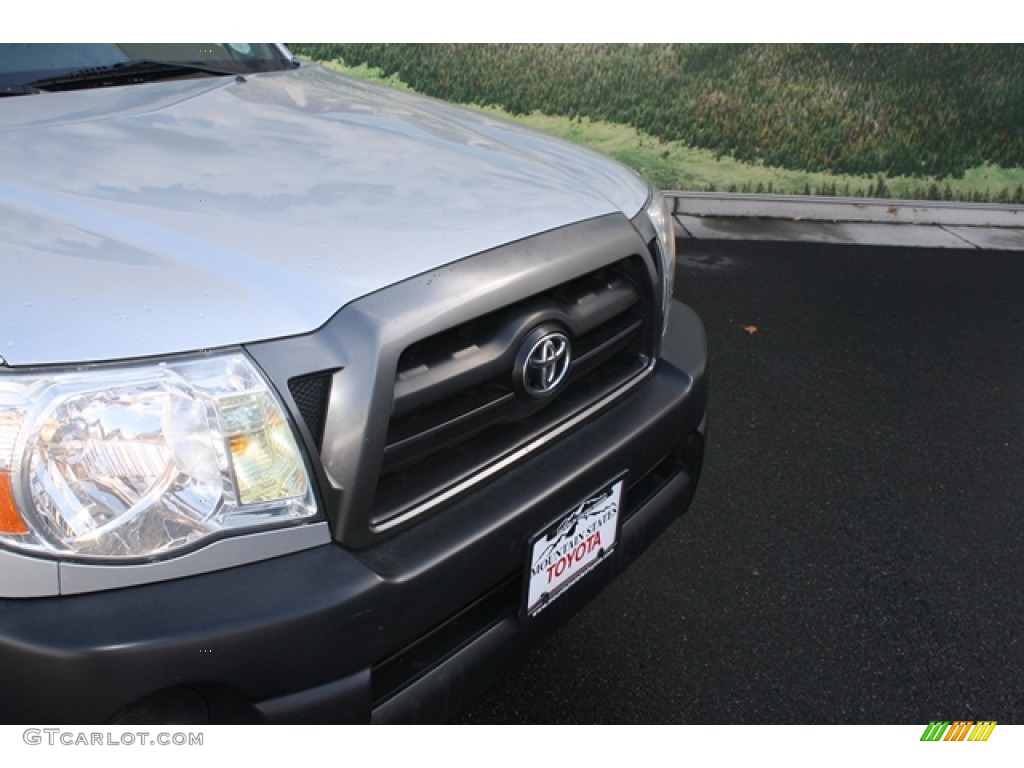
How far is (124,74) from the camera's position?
7.70 feet

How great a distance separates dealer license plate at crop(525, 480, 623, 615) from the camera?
170 cm

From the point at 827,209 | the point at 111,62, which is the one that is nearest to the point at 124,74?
the point at 111,62

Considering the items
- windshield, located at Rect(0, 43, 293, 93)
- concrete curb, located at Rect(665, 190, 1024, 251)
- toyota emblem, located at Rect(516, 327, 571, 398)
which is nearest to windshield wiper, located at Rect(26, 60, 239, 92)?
windshield, located at Rect(0, 43, 293, 93)

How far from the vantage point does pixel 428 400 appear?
1.51 m

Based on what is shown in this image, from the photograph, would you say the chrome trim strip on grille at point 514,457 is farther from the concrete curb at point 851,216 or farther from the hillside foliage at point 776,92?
the hillside foliage at point 776,92

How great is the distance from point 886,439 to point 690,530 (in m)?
1.17

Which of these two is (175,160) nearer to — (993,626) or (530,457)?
(530,457)

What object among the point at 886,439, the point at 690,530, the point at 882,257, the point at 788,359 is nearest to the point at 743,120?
the point at 882,257

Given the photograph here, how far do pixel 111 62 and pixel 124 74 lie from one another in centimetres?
7

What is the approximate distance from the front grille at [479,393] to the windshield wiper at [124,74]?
1365 millimetres
